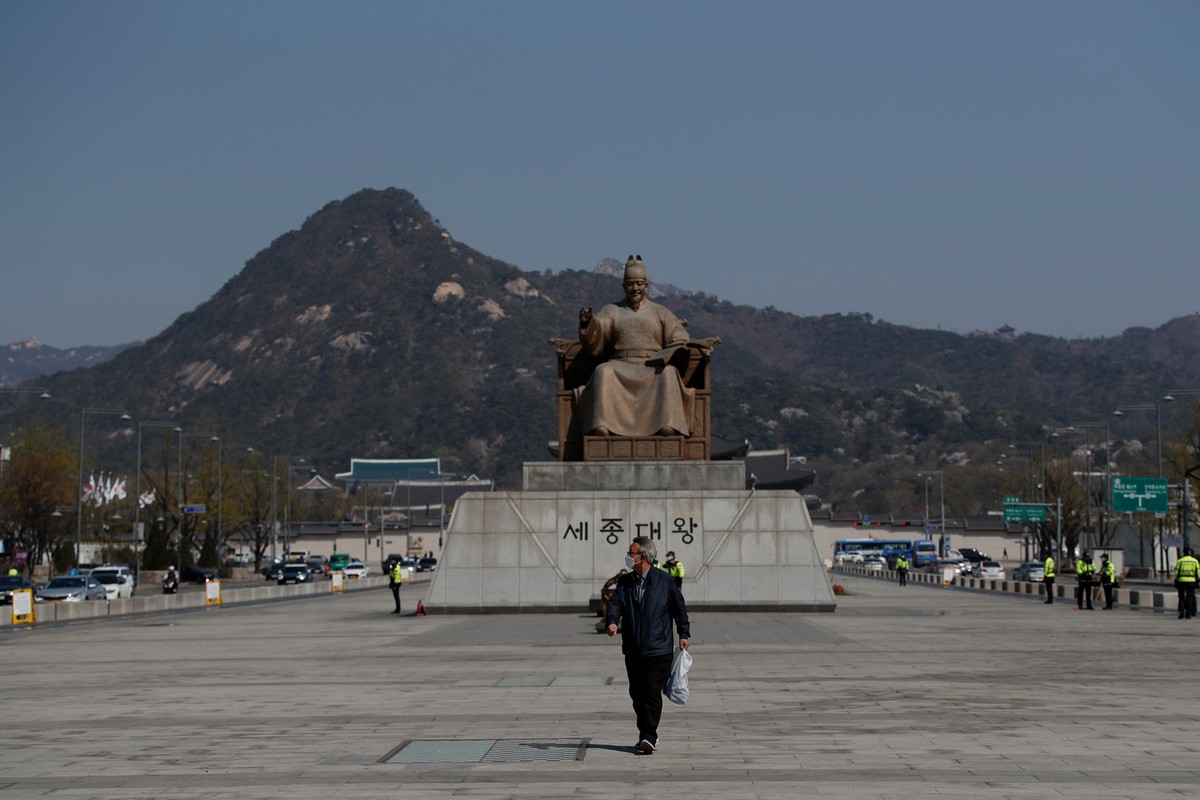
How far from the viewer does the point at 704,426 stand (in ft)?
112

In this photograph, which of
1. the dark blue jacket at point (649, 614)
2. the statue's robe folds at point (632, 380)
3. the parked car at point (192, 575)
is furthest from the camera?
the parked car at point (192, 575)

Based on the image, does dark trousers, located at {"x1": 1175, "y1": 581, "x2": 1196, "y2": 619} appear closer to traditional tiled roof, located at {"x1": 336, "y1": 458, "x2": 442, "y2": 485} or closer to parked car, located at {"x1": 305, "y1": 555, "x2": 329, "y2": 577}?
parked car, located at {"x1": 305, "y1": 555, "x2": 329, "y2": 577}

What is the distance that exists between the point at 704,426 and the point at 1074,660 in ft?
45.7

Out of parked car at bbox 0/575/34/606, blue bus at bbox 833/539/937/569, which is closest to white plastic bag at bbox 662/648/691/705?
parked car at bbox 0/575/34/606

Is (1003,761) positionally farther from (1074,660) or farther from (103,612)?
(103,612)

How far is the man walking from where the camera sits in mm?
11984

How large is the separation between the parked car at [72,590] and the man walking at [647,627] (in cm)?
3622

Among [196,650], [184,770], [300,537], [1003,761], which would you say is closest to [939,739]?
[1003,761]

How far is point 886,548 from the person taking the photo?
366 feet

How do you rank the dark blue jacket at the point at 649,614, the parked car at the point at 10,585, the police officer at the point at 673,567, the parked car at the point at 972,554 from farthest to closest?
the parked car at the point at 972,554, the parked car at the point at 10,585, the police officer at the point at 673,567, the dark blue jacket at the point at 649,614

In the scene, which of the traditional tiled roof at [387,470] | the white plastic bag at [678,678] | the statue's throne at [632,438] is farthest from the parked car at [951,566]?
the traditional tiled roof at [387,470]

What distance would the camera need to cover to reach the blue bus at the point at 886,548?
10631 centimetres

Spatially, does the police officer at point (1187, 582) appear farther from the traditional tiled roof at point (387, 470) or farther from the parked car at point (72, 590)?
the traditional tiled roof at point (387, 470)

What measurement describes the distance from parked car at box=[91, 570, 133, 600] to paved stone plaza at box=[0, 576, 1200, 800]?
2393 centimetres
